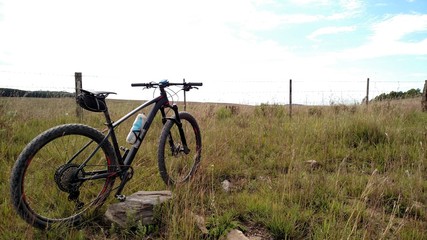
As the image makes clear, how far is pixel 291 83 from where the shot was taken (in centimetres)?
1292

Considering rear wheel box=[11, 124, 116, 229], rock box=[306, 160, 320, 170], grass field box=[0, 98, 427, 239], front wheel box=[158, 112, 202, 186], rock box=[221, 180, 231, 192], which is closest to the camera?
rear wheel box=[11, 124, 116, 229]

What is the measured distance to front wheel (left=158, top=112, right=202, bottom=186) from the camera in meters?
3.66

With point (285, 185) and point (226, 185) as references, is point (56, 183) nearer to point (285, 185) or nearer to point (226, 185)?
point (226, 185)

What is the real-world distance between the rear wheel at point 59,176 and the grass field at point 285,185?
19 centimetres

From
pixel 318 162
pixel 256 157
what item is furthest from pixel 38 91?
pixel 318 162

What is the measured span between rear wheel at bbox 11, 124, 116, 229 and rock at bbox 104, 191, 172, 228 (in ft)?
0.84

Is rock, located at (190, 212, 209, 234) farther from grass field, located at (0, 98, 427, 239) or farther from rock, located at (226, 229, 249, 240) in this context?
rock, located at (226, 229, 249, 240)

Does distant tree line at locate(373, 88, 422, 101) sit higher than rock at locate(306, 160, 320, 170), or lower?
higher

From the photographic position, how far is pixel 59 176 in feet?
8.70

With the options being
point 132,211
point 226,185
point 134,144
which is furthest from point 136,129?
point 226,185

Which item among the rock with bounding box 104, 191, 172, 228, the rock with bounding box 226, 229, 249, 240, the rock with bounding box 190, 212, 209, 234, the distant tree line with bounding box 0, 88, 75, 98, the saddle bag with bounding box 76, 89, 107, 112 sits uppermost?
the distant tree line with bounding box 0, 88, 75, 98

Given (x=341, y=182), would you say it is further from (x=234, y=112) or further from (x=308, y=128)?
(x=234, y=112)

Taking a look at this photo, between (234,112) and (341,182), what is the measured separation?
733 cm

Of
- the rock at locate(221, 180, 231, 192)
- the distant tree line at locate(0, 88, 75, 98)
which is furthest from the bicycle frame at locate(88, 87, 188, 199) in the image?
the distant tree line at locate(0, 88, 75, 98)
